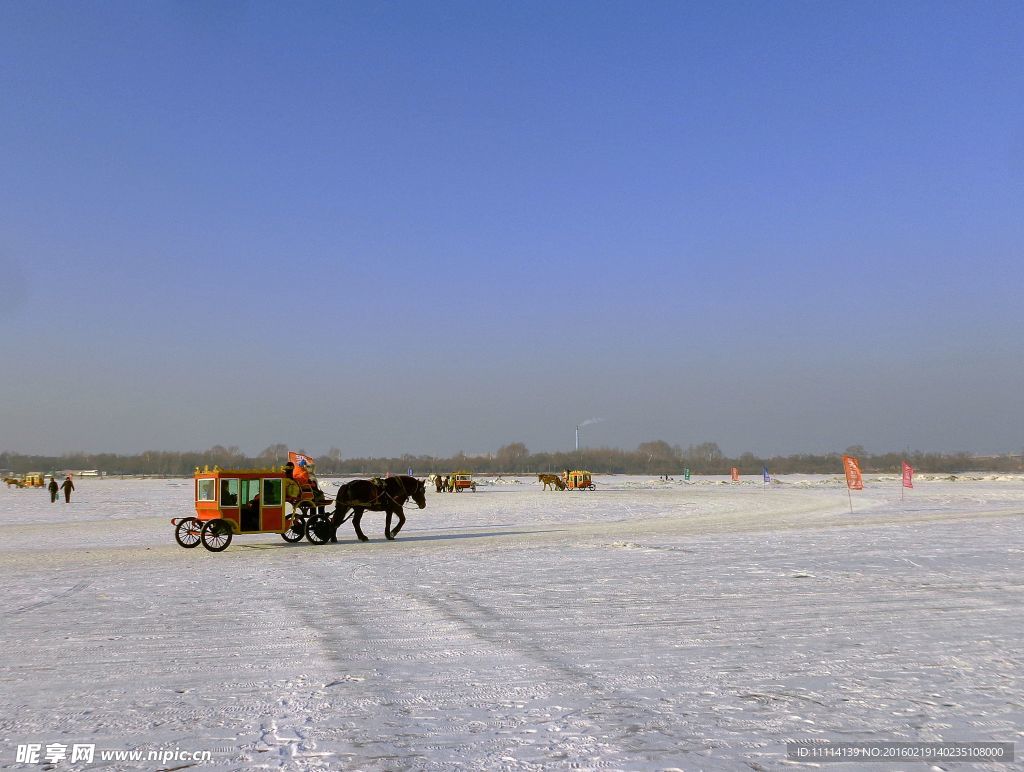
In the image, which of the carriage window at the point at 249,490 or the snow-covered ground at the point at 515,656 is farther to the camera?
the carriage window at the point at 249,490

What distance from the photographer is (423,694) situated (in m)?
6.66

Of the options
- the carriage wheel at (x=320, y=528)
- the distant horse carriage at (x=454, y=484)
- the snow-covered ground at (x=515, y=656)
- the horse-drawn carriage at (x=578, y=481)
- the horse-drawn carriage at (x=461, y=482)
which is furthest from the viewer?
the horse-drawn carriage at (x=578, y=481)

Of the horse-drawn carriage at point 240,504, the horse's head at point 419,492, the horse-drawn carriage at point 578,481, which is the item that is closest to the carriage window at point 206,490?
the horse-drawn carriage at point 240,504

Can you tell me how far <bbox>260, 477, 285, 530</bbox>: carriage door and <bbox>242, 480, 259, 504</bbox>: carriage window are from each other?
215mm

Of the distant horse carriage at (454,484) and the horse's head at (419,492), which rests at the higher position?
the horse's head at (419,492)

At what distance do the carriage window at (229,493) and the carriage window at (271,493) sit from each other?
71 cm

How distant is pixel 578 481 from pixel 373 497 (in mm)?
42703

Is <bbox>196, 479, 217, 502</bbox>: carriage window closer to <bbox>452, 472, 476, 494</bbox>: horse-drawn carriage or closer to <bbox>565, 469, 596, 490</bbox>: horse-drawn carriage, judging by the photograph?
<bbox>452, 472, 476, 494</bbox>: horse-drawn carriage

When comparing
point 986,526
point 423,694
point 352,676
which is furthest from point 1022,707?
point 986,526

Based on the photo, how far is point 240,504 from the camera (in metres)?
20.6

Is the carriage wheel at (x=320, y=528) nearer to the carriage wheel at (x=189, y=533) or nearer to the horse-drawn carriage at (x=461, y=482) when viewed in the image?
the carriage wheel at (x=189, y=533)

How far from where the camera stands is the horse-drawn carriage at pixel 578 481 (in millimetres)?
64250

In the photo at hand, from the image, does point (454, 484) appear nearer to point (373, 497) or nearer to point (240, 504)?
point (373, 497)

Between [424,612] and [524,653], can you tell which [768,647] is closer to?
[524,653]
